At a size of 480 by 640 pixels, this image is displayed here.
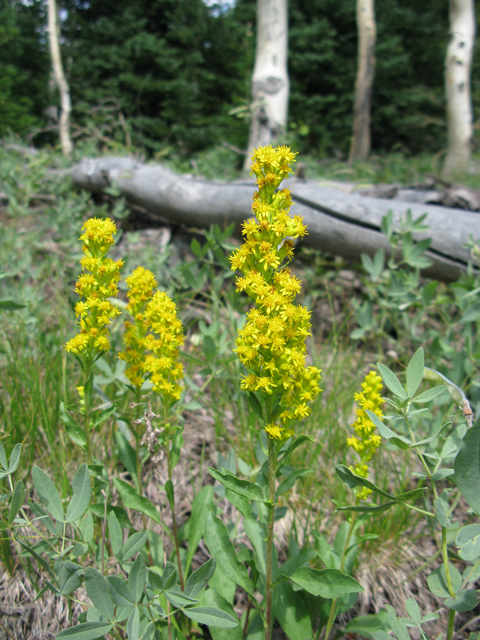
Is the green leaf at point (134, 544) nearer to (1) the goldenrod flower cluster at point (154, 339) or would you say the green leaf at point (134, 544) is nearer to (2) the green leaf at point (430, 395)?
(1) the goldenrod flower cluster at point (154, 339)

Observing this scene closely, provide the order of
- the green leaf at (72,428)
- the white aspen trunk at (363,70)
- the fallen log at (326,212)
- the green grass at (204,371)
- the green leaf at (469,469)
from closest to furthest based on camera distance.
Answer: the green leaf at (469,469) < the green leaf at (72,428) < the green grass at (204,371) < the fallen log at (326,212) < the white aspen trunk at (363,70)

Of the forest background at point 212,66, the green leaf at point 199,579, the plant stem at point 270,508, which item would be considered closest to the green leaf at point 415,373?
the plant stem at point 270,508

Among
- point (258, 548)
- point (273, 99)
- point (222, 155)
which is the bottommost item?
point (258, 548)

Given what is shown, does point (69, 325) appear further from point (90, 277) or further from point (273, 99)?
point (273, 99)

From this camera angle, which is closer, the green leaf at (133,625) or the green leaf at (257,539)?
the green leaf at (133,625)

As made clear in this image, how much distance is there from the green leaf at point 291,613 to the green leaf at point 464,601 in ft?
1.11

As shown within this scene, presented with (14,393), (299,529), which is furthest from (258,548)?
(14,393)

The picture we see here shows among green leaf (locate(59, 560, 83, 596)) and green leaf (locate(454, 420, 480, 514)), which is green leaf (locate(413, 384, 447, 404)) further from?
green leaf (locate(59, 560, 83, 596))

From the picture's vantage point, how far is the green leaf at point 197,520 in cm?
112

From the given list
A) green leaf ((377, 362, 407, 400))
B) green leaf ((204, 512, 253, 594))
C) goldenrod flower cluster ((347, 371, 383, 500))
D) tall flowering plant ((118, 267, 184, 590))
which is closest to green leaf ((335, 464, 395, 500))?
goldenrod flower cluster ((347, 371, 383, 500))

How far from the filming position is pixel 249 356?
2.70 ft

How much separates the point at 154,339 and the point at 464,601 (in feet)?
2.89

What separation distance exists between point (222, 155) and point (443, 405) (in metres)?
6.08

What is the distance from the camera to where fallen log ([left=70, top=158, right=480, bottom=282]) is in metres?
2.33
